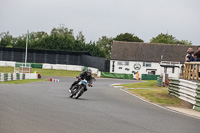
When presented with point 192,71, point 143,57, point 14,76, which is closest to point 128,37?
point 143,57

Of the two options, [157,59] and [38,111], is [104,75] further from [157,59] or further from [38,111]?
[38,111]

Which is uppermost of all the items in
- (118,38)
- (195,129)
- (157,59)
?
(118,38)

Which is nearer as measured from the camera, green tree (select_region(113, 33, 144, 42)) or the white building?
the white building

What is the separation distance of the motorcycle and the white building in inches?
2047

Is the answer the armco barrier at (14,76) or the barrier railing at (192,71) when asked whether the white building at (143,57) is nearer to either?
the armco barrier at (14,76)

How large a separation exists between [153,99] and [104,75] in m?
42.0

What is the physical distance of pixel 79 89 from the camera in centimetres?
1700

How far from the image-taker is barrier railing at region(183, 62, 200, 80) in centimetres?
1898

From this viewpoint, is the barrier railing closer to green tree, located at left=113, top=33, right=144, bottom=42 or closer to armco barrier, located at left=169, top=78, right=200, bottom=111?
armco barrier, located at left=169, top=78, right=200, bottom=111

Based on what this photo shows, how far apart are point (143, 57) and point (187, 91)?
174 ft

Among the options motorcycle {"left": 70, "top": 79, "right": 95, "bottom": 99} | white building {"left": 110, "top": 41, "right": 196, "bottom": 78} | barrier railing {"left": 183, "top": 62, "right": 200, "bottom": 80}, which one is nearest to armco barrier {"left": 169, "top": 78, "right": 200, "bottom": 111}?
barrier railing {"left": 183, "top": 62, "right": 200, "bottom": 80}

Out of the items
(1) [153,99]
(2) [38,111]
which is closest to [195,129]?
(2) [38,111]

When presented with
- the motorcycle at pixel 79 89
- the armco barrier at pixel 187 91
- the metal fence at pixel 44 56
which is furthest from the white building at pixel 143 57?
the motorcycle at pixel 79 89

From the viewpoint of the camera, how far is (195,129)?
9805 mm
